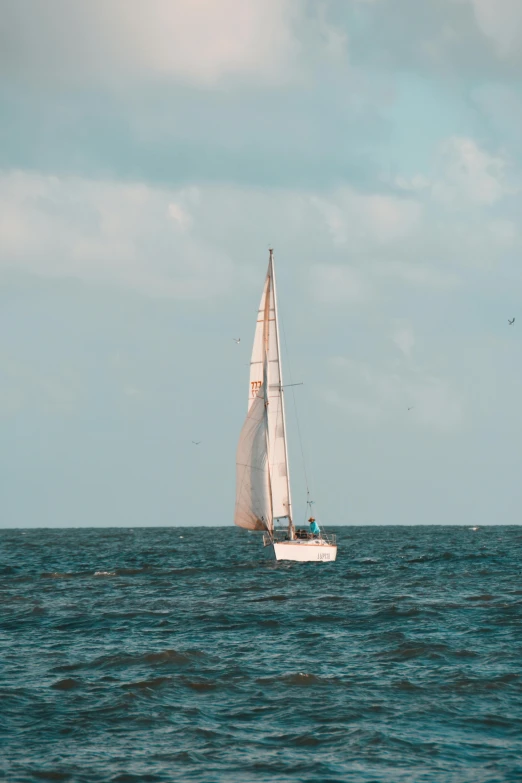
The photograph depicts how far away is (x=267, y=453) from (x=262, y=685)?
34.1 meters

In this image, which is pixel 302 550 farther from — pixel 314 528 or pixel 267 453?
pixel 267 453

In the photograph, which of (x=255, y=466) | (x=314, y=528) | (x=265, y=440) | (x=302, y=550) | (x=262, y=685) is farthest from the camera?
(x=314, y=528)

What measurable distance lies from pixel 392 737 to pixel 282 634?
469 inches

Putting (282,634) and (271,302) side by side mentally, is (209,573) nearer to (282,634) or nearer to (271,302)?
(271,302)

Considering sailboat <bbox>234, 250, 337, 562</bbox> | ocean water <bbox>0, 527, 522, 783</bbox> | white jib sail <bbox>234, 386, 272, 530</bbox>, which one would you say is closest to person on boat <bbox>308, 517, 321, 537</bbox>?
sailboat <bbox>234, 250, 337, 562</bbox>

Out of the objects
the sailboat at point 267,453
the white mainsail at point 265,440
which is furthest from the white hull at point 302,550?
the white mainsail at point 265,440

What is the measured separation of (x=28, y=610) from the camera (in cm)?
3641

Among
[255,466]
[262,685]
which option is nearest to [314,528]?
[255,466]

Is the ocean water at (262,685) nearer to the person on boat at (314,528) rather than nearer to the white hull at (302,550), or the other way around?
the white hull at (302,550)

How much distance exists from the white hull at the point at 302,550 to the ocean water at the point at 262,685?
38.0 ft

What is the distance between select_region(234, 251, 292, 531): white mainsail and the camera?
56.7 meters

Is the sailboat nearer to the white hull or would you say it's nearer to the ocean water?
the white hull

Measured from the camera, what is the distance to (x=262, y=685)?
23.0 m

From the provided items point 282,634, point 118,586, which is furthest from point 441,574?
point 282,634
